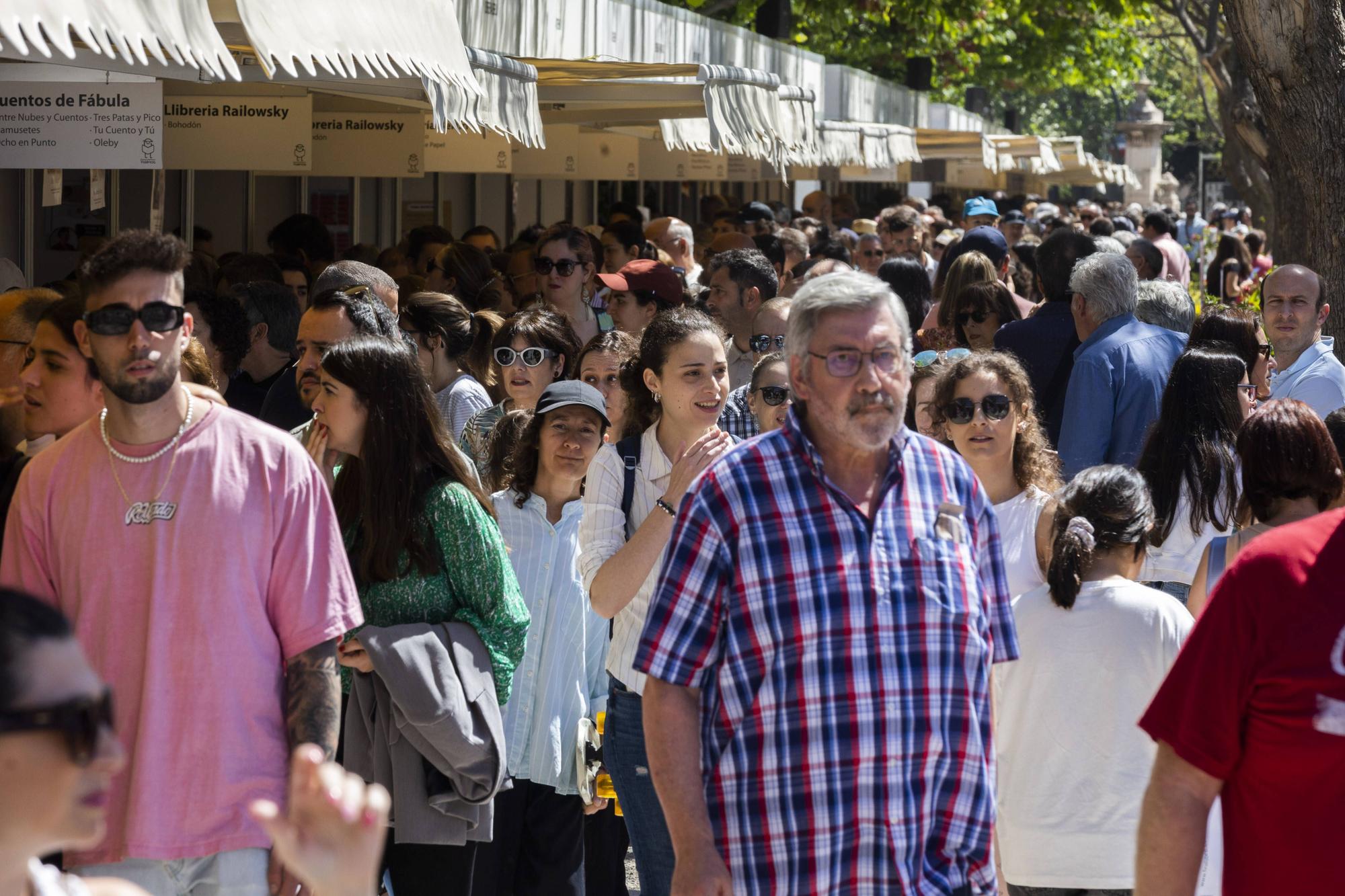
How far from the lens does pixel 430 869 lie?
4586 mm

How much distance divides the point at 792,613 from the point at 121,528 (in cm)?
132

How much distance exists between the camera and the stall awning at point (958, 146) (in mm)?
22734

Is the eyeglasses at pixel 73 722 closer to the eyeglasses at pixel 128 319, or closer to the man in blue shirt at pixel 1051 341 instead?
the eyeglasses at pixel 128 319

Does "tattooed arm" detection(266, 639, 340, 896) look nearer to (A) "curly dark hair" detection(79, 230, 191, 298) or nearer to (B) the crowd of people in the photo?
(B) the crowd of people

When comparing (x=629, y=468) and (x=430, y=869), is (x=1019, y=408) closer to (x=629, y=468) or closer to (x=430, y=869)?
(x=629, y=468)

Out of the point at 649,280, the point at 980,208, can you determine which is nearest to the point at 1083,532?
the point at 649,280

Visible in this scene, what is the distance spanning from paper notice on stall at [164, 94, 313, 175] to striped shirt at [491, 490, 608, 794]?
15.9 ft

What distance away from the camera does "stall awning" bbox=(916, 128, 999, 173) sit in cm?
2273

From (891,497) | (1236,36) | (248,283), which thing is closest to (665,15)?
(1236,36)

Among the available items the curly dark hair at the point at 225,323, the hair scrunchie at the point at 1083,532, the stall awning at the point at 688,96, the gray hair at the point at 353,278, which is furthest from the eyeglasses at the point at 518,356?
the hair scrunchie at the point at 1083,532

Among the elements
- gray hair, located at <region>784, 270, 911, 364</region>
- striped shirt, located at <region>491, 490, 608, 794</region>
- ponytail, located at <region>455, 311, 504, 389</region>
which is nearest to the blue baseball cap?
ponytail, located at <region>455, 311, 504, 389</region>

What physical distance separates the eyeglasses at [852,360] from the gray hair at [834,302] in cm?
6

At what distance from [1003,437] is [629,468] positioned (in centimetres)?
114

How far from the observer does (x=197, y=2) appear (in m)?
4.66
